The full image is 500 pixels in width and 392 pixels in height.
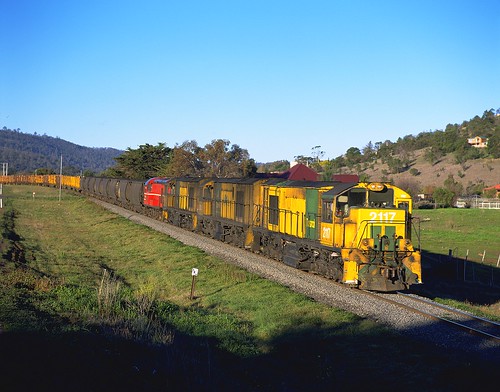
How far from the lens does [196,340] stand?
45.3 ft

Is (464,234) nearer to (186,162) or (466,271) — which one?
(466,271)

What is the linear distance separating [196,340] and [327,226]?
6702mm

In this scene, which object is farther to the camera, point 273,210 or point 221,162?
point 221,162

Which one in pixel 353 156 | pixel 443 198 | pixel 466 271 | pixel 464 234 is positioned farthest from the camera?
pixel 353 156

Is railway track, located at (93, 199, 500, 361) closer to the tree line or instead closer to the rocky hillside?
the tree line

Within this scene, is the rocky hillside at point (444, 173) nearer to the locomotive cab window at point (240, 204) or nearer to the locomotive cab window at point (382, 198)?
the locomotive cab window at point (240, 204)

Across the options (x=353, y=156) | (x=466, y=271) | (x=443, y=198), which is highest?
(x=353, y=156)

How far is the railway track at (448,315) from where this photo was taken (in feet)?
44.2

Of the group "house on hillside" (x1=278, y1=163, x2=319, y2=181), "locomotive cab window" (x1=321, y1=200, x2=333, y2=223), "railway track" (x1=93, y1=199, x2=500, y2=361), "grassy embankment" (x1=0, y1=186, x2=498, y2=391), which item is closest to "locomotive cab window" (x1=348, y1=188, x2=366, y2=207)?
"locomotive cab window" (x1=321, y1=200, x2=333, y2=223)

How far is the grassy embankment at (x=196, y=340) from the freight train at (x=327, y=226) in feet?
7.04

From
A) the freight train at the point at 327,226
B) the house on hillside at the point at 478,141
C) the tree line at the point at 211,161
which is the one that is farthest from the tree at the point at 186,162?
the house on hillside at the point at 478,141

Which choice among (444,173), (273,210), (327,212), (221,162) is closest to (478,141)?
(444,173)

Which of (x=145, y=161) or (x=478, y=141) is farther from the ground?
(x=478, y=141)

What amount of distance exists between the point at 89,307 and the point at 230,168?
224 ft
